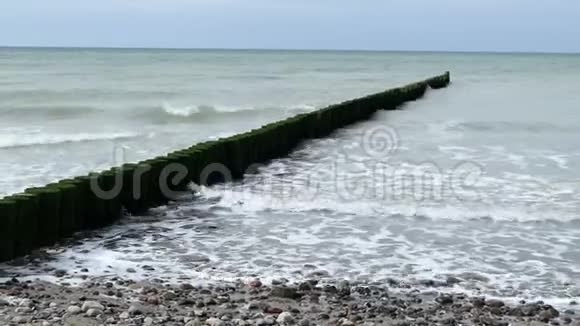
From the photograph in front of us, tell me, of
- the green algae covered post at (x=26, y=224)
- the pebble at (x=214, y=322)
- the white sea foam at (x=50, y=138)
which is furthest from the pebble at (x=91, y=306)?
the white sea foam at (x=50, y=138)

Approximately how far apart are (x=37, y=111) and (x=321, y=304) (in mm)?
29525

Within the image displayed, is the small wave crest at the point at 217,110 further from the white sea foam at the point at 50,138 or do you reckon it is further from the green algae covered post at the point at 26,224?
the green algae covered post at the point at 26,224

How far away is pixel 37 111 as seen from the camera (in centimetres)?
3338

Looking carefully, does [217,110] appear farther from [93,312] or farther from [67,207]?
[93,312]

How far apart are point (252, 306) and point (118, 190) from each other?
12.7 feet

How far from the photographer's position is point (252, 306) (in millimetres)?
5918

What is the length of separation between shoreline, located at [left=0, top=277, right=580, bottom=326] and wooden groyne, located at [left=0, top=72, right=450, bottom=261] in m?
1.04

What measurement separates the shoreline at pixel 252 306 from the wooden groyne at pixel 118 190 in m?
1.04

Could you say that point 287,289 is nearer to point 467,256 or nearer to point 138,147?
point 467,256

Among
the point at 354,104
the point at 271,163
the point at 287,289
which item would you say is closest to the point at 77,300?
the point at 287,289

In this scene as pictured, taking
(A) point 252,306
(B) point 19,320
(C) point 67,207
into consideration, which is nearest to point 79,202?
(C) point 67,207

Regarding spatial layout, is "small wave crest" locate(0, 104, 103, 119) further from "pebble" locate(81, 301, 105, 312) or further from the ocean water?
"pebble" locate(81, 301, 105, 312)

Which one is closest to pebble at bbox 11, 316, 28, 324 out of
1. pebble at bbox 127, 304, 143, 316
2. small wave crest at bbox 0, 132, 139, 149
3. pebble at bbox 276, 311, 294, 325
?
pebble at bbox 127, 304, 143, 316

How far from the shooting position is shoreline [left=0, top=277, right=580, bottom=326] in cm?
559
